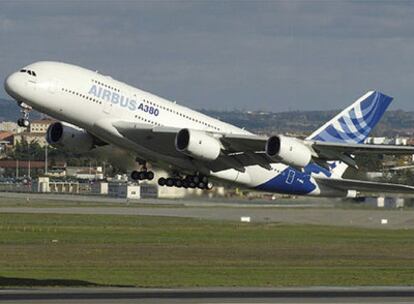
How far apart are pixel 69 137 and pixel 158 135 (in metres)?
5.84

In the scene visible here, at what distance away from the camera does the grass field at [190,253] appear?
47.8 m

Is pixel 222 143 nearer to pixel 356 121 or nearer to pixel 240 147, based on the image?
pixel 240 147

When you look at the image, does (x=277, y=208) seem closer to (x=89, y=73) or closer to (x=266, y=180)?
(x=266, y=180)

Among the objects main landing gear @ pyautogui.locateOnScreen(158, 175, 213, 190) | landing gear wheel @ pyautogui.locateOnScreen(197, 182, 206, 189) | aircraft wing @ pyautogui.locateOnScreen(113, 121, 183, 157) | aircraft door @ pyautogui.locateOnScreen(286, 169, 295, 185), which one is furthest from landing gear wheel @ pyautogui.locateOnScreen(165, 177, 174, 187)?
aircraft door @ pyautogui.locateOnScreen(286, 169, 295, 185)

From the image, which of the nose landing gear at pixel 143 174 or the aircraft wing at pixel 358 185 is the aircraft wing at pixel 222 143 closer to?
the nose landing gear at pixel 143 174

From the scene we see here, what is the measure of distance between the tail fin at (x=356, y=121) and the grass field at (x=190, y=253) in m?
6.25

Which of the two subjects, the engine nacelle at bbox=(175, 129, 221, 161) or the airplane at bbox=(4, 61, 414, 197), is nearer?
the airplane at bbox=(4, 61, 414, 197)

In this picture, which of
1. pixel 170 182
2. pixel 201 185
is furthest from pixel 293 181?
pixel 170 182

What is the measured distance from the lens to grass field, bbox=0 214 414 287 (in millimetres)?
47781

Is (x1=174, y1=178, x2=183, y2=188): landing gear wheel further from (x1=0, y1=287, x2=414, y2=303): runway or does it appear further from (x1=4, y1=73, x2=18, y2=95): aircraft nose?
(x1=0, y1=287, x2=414, y2=303): runway

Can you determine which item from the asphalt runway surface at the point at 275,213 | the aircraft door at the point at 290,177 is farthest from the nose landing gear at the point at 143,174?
the asphalt runway surface at the point at 275,213

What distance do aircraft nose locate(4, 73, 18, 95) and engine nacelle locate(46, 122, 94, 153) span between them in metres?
4.81

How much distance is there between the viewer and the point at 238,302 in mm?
33938

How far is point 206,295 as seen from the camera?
36.2 metres
